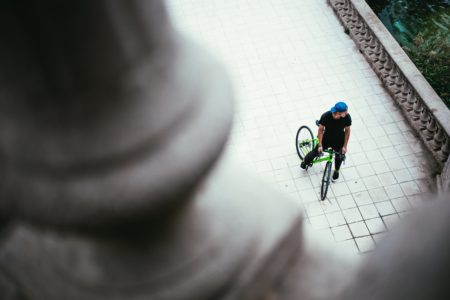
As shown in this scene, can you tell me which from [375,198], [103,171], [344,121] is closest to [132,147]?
[103,171]

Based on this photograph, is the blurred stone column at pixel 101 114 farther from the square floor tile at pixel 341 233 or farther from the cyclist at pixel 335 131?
the square floor tile at pixel 341 233

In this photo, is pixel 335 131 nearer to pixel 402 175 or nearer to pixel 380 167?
pixel 380 167

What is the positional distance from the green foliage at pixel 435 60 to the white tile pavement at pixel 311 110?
61.1 inches

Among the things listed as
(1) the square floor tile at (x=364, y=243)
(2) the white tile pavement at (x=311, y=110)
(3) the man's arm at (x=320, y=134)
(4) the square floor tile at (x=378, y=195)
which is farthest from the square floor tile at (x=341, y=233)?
(3) the man's arm at (x=320, y=134)

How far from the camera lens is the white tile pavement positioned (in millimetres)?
6922

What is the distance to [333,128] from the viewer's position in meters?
6.39

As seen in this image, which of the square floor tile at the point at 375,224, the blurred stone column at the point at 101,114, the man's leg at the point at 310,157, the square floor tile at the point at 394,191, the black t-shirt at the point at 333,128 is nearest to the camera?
the blurred stone column at the point at 101,114

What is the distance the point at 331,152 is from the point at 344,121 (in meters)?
0.69

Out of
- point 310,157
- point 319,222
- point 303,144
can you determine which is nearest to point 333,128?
point 310,157

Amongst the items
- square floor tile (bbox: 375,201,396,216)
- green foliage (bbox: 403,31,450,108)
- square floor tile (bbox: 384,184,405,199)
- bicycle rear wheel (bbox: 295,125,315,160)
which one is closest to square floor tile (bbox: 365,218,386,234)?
square floor tile (bbox: 375,201,396,216)

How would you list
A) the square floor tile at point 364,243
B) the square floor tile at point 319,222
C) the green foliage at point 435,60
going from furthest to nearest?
the green foliage at point 435,60 < the square floor tile at point 319,222 < the square floor tile at point 364,243

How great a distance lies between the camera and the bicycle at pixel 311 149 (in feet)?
22.3

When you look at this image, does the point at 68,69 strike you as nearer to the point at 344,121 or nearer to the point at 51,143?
the point at 51,143

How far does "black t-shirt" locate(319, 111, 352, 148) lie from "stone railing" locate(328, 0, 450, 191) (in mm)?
1989
